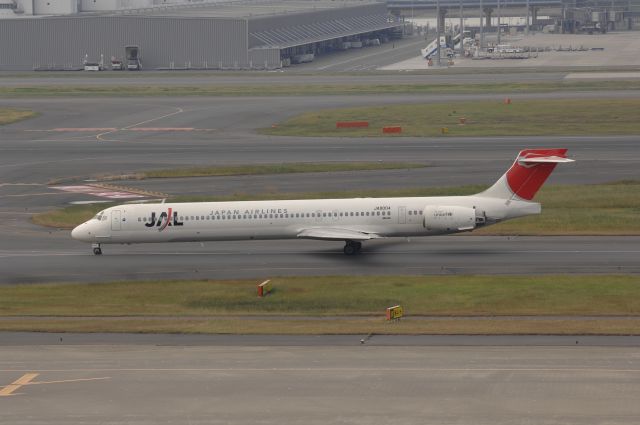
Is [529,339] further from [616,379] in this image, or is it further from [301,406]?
[301,406]

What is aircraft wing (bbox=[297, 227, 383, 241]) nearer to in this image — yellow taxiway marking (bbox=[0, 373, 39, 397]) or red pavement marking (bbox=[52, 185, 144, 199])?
yellow taxiway marking (bbox=[0, 373, 39, 397])

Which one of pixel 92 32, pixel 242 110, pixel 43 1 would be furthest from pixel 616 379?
pixel 43 1

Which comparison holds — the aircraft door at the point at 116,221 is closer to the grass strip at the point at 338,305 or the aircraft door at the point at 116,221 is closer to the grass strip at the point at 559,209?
the grass strip at the point at 338,305

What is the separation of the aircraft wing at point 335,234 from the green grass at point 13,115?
6808 cm

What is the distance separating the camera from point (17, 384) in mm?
36719

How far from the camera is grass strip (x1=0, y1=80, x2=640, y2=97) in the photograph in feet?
438

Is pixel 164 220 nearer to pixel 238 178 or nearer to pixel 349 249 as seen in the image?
pixel 349 249

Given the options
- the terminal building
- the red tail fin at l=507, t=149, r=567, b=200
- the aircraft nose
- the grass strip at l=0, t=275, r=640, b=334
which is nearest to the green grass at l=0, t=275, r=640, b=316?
the grass strip at l=0, t=275, r=640, b=334

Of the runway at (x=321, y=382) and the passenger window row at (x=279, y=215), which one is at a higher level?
the passenger window row at (x=279, y=215)

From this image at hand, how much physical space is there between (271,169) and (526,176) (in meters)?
33.0

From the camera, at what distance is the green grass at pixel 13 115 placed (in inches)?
4658

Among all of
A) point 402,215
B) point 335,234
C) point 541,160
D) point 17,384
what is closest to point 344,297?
point 335,234

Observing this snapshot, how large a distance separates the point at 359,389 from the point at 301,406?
238 cm

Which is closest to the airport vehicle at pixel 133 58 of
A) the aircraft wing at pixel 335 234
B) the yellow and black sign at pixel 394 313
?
the aircraft wing at pixel 335 234
